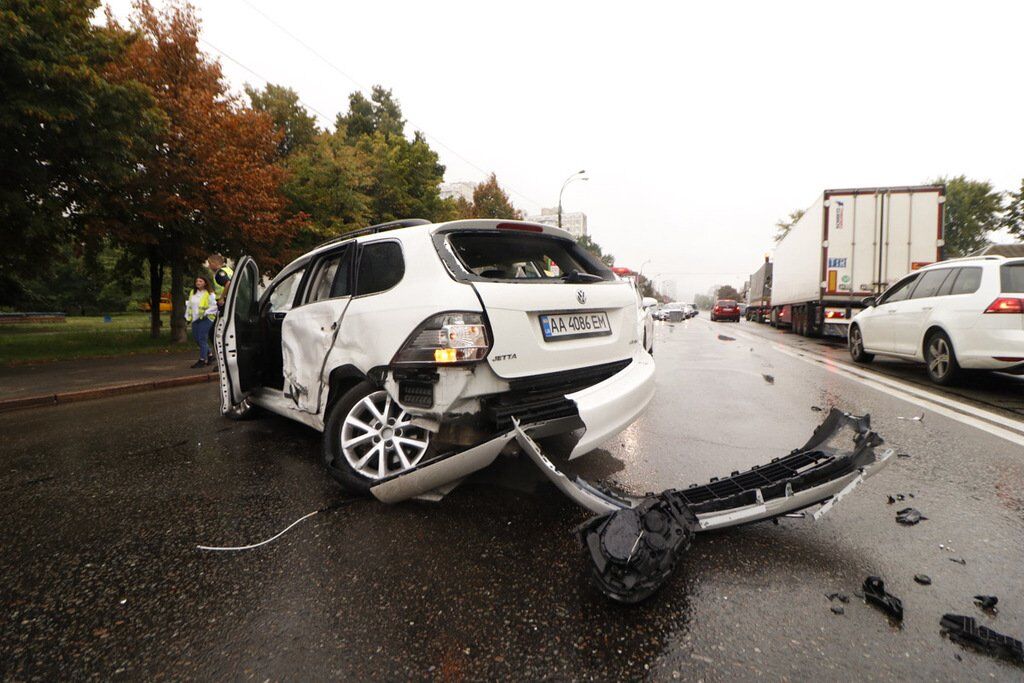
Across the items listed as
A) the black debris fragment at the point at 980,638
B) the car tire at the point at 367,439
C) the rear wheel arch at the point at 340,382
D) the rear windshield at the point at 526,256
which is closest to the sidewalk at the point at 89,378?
the rear wheel arch at the point at 340,382

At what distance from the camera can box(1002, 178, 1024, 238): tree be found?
2402cm

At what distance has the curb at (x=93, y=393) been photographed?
635 centimetres

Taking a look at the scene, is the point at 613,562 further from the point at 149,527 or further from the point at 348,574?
the point at 149,527

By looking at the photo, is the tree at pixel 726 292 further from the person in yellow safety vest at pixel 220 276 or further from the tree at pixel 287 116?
the person in yellow safety vest at pixel 220 276

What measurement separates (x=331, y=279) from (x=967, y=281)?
7545mm

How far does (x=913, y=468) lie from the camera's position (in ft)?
11.0

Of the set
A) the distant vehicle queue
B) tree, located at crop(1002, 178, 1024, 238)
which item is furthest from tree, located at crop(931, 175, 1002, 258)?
the distant vehicle queue

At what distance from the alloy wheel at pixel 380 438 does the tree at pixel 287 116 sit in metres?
32.4

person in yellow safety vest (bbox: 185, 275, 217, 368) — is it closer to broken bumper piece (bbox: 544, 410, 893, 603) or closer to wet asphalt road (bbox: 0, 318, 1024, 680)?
wet asphalt road (bbox: 0, 318, 1024, 680)

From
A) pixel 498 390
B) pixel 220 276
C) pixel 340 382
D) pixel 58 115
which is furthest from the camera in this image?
pixel 58 115

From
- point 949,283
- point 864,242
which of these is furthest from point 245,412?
point 864,242

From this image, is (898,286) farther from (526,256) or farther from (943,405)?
(526,256)

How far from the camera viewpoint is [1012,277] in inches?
231

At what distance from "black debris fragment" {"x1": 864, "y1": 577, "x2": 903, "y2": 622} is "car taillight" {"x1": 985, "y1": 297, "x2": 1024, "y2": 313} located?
563 centimetres
